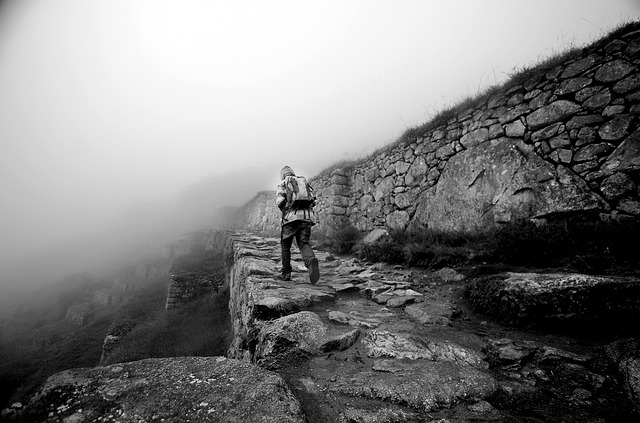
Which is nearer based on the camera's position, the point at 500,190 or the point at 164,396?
the point at 164,396

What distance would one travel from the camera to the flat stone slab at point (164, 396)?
1.45 metres

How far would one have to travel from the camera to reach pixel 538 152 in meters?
5.00

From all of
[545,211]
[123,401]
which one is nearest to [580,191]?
[545,211]

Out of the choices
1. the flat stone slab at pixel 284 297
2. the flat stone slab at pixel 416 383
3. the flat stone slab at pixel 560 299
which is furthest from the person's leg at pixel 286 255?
the flat stone slab at pixel 560 299

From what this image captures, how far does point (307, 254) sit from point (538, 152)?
5099 millimetres

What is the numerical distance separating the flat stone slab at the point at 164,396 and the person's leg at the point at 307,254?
293cm

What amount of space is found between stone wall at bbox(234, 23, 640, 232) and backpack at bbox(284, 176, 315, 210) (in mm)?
3704

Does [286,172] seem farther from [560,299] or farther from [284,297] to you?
[560,299]

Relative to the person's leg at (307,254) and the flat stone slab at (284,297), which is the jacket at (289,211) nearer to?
the person's leg at (307,254)

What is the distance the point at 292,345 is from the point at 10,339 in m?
23.9

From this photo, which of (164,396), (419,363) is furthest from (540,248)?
(164,396)

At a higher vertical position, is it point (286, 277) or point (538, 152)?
point (538, 152)

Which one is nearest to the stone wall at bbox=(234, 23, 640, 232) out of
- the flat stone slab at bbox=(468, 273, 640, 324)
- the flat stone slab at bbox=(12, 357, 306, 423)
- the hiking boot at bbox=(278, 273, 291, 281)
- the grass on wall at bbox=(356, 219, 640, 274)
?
the grass on wall at bbox=(356, 219, 640, 274)

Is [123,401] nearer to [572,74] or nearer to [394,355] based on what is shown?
[394,355]
